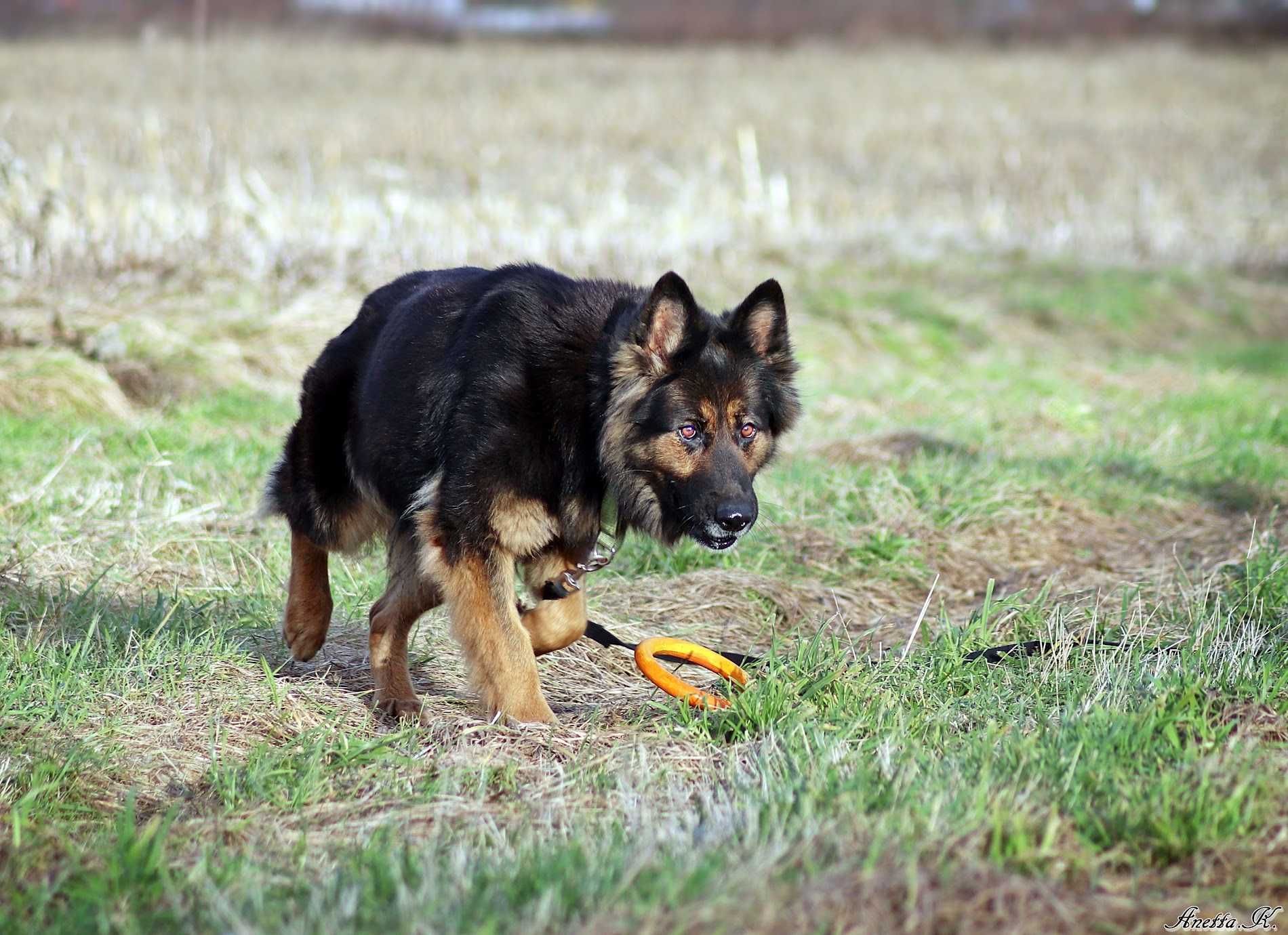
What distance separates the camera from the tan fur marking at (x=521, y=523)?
4047 millimetres

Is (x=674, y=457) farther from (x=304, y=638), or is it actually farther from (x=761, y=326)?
(x=304, y=638)

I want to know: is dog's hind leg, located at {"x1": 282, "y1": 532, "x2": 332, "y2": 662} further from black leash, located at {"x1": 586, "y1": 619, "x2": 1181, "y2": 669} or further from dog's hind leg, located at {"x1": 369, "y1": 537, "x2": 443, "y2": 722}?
black leash, located at {"x1": 586, "y1": 619, "x2": 1181, "y2": 669}

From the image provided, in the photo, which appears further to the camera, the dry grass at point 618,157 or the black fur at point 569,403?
the dry grass at point 618,157

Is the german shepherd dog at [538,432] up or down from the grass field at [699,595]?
up

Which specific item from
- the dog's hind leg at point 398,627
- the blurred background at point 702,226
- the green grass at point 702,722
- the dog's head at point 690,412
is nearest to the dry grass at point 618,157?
the blurred background at point 702,226

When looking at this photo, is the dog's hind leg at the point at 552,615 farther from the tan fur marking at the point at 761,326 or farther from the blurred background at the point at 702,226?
the blurred background at the point at 702,226

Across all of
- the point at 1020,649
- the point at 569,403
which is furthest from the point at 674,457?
the point at 1020,649

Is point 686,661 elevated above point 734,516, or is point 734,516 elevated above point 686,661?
point 734,516

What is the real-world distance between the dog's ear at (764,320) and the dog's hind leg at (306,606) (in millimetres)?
1805

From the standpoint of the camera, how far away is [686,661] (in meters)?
4.36

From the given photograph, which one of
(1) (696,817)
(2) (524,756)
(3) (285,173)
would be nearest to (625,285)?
(2) (524,756)

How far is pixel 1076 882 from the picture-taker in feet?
9.43

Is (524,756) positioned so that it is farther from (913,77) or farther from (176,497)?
(913,77)

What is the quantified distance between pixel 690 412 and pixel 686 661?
904mm
